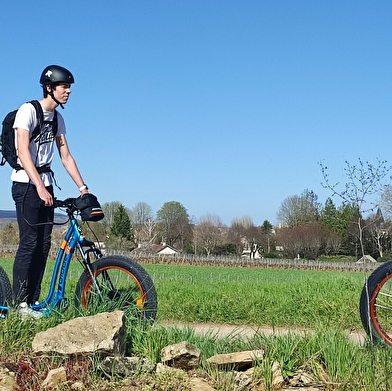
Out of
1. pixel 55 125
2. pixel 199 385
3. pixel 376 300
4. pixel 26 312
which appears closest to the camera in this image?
pixel 199 385

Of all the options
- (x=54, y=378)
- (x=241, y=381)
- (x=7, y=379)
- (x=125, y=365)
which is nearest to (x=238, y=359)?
(x=241, y=381)

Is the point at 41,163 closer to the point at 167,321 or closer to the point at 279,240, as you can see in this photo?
the point at 167,321

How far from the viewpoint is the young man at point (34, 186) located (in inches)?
196

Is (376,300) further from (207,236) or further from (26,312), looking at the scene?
(207,236)

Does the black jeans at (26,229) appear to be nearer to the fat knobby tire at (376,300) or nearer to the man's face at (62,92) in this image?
the man's face at (62,92)

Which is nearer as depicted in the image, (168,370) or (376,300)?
(168,370)

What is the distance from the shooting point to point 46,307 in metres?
4.96

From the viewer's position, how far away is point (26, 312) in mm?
4668

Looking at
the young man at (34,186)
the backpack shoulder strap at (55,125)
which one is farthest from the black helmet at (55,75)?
the backpack shoulder strap at (55,125)

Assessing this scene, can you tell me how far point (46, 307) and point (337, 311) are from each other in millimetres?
3885

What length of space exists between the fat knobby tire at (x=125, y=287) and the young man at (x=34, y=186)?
0.50 meters

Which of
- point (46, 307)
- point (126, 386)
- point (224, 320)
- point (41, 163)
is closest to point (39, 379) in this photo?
point (126, 386)

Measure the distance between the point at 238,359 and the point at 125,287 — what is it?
4.89ft

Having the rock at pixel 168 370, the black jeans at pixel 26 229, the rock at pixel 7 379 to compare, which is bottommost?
the rock at pixel 7 379
